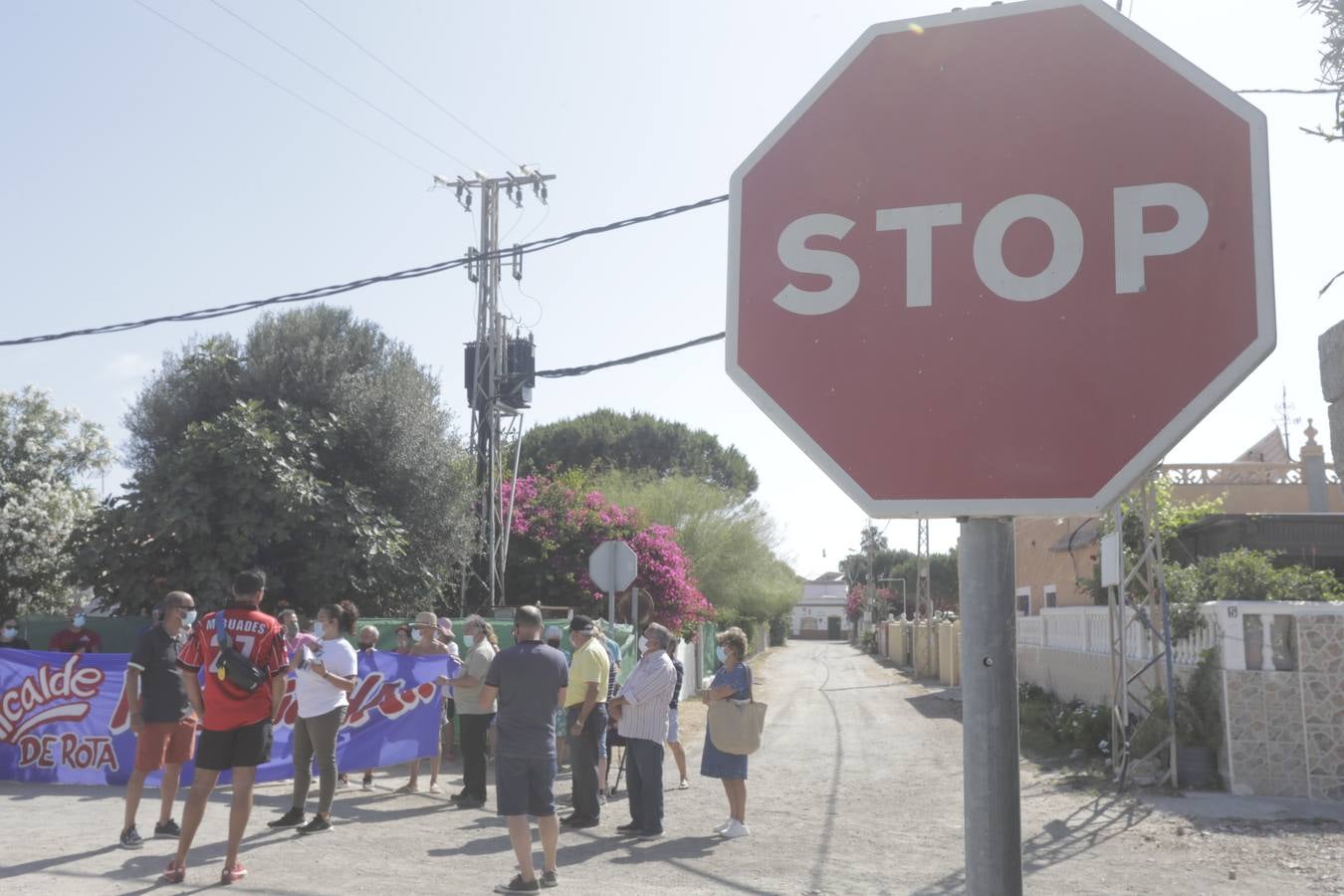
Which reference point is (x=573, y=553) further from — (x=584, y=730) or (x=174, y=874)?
(x=174, y=874)

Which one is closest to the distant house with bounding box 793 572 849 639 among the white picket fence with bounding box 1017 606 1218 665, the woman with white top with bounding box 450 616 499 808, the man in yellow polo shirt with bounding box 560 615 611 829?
the white picket fence with bounding box 1017 606 1218 665

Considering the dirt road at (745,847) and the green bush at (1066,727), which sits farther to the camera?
the green bush at (1066,727)

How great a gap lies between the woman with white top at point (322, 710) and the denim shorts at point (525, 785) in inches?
93.1

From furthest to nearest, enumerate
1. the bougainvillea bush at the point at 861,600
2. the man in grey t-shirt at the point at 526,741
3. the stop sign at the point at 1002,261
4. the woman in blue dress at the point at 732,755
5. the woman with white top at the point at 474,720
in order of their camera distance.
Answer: the bougainvillea bush at the point at 861,600 < the woman with white top at the point at 474,720 < the woman in blue dress at the point at 732,755 < the man in grey t-shirt at the point at 526,741 < the stop sign at the point at 1002,261

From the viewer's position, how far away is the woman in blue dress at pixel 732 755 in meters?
9.78

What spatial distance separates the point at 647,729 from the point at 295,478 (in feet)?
28.7

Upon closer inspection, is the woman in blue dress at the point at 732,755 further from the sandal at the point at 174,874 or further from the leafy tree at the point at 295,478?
the leafy tree at the point at 295,478

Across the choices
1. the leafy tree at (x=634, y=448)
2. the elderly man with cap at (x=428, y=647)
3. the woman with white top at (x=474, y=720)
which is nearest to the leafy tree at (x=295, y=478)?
the elderly man with cap at (x=428, y=647)

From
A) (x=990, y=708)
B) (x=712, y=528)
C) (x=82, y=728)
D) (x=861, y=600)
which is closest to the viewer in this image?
(x=990, y=708)

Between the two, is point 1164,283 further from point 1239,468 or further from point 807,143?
point 1239,468

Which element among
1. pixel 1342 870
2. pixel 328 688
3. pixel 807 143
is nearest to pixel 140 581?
pixel 328 688

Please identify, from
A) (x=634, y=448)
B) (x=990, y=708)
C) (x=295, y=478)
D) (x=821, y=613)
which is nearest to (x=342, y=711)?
(x=295, y=478)

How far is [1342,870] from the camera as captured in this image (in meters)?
8.49

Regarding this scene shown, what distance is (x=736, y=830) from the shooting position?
9719 millimetres
